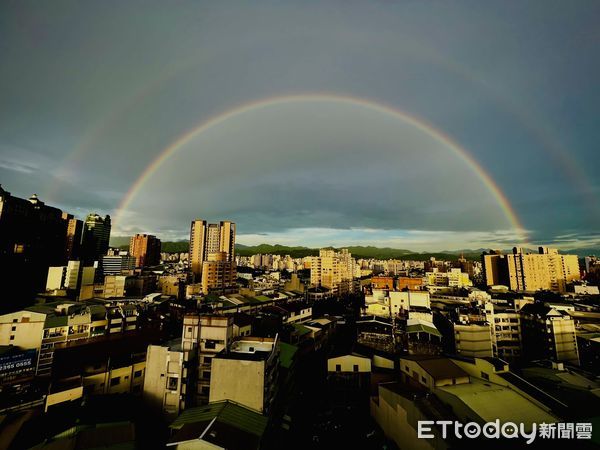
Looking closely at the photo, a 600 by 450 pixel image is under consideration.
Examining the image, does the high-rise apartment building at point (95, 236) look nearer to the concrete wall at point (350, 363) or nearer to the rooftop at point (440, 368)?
the concrete wall at point (350, 363)

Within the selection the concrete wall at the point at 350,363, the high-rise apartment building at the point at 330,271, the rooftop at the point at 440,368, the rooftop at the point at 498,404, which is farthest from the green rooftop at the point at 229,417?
the high-rise apartment building at the point at 330,271

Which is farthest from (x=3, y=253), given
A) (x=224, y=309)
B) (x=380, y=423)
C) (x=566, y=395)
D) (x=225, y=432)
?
(x=566, y=395)

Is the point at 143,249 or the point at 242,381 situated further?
the point at 143,249

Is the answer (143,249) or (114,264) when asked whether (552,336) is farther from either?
(143,249)

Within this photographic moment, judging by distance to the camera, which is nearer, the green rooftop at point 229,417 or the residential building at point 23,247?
the green rooftop at point 229,417

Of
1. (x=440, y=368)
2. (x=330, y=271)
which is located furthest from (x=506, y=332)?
(x=330, y=271)

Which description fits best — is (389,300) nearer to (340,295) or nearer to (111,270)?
(340,295)

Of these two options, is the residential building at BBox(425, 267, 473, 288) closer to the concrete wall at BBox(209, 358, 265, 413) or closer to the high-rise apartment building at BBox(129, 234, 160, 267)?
the concrete wall at BBox(209, 358, 265, 413)

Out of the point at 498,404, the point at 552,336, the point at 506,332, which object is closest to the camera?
the point at 498,404

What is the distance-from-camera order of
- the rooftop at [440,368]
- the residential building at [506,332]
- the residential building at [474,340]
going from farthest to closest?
the residential building at [506,332]
the residential building at [474,340]
the rooftop at [440,368]
